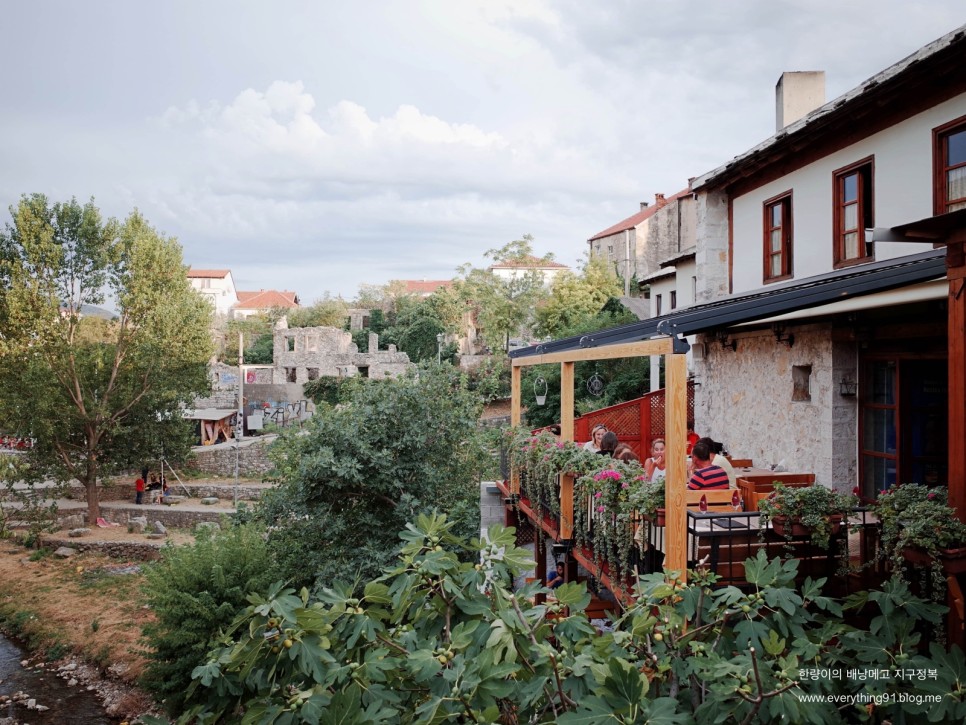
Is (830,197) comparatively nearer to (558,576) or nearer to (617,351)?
(617,351)

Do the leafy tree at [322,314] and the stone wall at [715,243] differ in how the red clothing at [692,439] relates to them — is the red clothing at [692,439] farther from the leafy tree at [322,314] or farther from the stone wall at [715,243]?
the leafy tree at [322,314]

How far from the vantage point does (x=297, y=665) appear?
2.31 meters

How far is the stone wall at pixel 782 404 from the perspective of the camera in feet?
27.6

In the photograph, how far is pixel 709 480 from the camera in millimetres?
6082

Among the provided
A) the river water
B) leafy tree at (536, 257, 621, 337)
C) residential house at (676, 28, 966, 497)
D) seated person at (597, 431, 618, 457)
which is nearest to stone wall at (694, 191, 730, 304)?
residential house at (676, 28, 966, 497)

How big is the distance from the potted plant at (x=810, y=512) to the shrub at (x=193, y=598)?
844 centimetres

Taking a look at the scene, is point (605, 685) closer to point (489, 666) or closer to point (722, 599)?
point (489, 666)

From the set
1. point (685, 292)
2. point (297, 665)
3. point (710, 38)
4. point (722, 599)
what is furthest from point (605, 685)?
point (710, 38)

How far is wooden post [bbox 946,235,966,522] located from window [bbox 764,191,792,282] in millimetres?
5924

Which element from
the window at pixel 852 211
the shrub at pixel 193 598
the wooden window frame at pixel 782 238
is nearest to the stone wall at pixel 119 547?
the shrub at pixel 193 598

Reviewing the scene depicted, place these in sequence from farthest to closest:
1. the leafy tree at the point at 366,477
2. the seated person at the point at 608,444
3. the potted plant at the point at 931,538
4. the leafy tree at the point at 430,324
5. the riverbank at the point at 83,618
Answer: the leafy tree at the point at 430,324 < the riverbank at the point at 83,618 < the leafy tree at the point at 366,477 < the seated person at the point at 608,444 < the potted plant at the point at 931,538

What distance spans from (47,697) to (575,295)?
90.9 feet

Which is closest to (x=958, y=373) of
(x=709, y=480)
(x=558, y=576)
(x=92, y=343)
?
(x=709, y=480)

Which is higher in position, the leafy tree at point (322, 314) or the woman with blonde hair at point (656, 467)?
the leafy tree at point (322, 314)
